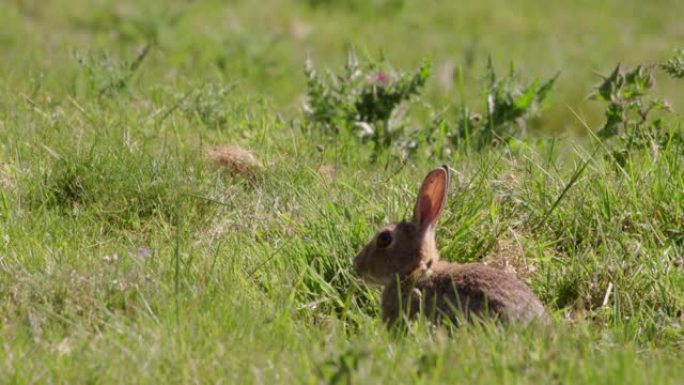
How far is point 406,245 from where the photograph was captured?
502 centimetres

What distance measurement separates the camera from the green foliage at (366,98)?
22.6 ft

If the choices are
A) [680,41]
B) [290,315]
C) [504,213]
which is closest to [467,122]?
[504,213]

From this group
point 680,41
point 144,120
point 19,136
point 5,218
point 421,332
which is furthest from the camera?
point 680,41

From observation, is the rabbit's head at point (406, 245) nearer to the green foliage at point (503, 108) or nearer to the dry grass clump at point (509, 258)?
the dry grass clump at point (509, 258)

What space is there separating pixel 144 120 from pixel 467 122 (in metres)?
1.69

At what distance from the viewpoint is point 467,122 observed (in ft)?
22.4

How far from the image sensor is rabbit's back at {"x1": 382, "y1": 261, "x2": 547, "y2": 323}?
177 inches

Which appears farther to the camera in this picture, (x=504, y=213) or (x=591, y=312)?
(x=504, y=213)

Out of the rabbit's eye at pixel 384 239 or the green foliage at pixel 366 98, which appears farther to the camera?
the green foliage at pixel 366 98

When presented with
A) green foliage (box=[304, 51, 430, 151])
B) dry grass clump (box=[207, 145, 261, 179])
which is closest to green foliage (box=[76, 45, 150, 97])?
green foliage (box=[304, 51, 430, 151])

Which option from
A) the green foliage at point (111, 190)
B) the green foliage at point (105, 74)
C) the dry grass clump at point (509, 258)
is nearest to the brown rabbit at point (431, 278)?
the dry grass clump at point (509, 258)

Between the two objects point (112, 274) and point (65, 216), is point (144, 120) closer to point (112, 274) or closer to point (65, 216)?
point (65, 216)

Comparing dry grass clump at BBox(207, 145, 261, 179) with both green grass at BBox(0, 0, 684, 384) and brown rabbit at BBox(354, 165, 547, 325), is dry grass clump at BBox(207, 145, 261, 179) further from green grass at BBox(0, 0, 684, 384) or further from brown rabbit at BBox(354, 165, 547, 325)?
brown rabbit at BBox(354, 165, 547, 325)

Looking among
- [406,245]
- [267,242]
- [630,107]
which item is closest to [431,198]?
[406,245]
